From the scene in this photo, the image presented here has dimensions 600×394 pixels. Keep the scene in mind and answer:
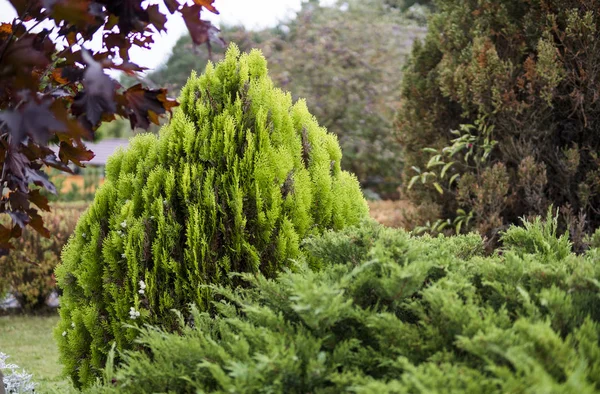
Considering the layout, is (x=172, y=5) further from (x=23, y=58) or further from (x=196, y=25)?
Answer: (x=23, y=58)

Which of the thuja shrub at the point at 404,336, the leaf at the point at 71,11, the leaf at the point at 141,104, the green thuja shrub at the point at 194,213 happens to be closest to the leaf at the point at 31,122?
the leaf at the point at 71,11

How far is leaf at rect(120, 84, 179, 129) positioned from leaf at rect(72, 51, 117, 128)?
0.52 ft

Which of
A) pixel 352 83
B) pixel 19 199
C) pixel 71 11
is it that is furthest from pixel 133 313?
pixel 352 83

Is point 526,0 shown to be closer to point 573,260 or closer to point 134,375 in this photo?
point 573,260

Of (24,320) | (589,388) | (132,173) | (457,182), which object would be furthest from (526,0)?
(24,320)

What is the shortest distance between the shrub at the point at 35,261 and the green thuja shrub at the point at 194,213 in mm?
5400

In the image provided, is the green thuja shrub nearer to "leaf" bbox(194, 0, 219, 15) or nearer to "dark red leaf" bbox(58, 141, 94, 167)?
"dark red leaf" bbox(58, 141, 94, 167)

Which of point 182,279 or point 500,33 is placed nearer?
point 182,279

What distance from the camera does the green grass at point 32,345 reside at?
5961 mm

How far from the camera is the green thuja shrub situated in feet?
9.93

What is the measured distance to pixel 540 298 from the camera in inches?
→ 76.9

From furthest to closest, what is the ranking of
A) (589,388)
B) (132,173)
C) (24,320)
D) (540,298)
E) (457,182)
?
1. (24,320)
2. (457,182)
3. (132,173)
4. (540,298)
5. (589,388)

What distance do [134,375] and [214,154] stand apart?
1337 mm

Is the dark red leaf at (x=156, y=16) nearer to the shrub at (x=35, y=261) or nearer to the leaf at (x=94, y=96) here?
the leaf at (x=94, y=96)
